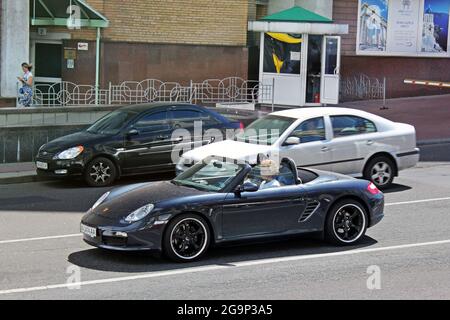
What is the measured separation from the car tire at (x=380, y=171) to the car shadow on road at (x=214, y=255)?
149 inches

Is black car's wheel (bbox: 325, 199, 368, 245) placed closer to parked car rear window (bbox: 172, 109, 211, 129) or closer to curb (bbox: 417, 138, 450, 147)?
parked car rear window (bbox: 172, 109, 211, 129)

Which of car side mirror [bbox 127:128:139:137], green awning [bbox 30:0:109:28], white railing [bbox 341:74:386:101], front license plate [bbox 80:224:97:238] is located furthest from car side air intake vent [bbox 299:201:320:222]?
white railing [bbox 341:74:386:101]

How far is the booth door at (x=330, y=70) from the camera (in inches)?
1004

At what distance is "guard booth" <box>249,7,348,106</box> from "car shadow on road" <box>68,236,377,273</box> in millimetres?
15141

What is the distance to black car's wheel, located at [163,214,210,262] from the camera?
9.16 meters

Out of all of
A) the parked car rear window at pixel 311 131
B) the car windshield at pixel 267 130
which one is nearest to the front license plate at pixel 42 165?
the car windshield at pixel 267 130

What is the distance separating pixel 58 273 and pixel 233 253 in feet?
7.23

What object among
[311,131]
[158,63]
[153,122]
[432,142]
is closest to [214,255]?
[311,131]

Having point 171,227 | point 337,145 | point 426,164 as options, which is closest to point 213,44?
point 426,164

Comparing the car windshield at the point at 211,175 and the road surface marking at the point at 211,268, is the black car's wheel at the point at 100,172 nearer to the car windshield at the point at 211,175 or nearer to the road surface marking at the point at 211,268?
the car windshield at the point at 211,175

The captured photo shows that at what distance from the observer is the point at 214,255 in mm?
9719

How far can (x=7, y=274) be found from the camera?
8.69 meters

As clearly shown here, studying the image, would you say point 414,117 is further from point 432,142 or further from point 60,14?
point 60,14
